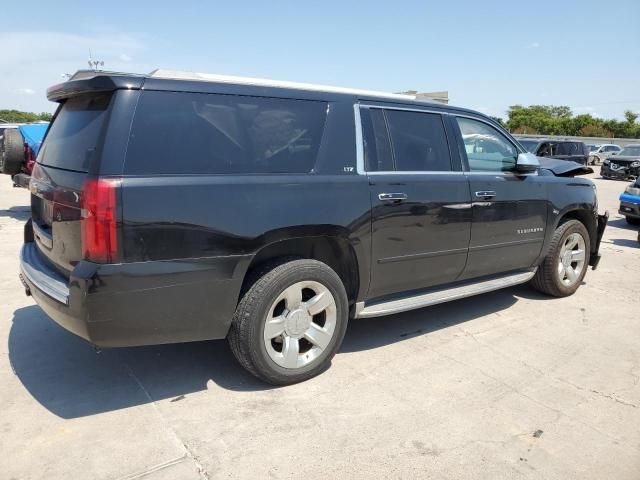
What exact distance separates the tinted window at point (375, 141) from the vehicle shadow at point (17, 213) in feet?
26.7


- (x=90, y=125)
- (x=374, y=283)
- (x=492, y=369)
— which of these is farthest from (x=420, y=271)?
(x=90, y=125)

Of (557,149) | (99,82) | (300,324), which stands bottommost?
(300,324)

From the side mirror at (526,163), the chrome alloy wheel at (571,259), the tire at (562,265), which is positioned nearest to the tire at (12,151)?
the side mirror at (526,163)

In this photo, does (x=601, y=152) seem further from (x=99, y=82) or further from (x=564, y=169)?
(x=99, y=82)

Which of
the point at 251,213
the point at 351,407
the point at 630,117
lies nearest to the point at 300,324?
the point at 351,407

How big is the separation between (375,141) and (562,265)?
2.93 meters

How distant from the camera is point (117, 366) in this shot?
3688 mm

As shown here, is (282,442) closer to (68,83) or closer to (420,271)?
(420,271)

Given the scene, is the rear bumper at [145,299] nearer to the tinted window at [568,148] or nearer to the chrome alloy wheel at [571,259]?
the chrome alloy wheel at [571,259]

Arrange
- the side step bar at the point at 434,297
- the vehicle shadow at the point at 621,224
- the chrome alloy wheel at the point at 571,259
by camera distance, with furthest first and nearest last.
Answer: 1. the vehicle shadow at the point at 621,224
2. the chrome alloy wheel at the point at 571,259
3. the side step bar at the point at 434,297

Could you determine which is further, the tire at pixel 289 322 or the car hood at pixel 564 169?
the car hood at pixel 564 169

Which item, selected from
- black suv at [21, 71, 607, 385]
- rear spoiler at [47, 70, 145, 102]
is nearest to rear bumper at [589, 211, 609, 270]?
black suv at [21, 71, 607, 385]

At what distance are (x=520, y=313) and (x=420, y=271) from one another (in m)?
1.62

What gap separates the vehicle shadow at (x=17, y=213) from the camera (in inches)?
386
